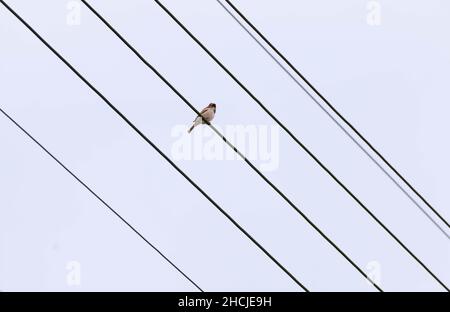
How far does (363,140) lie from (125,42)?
3009 millimetres

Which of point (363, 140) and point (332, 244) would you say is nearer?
point (332, 244)
